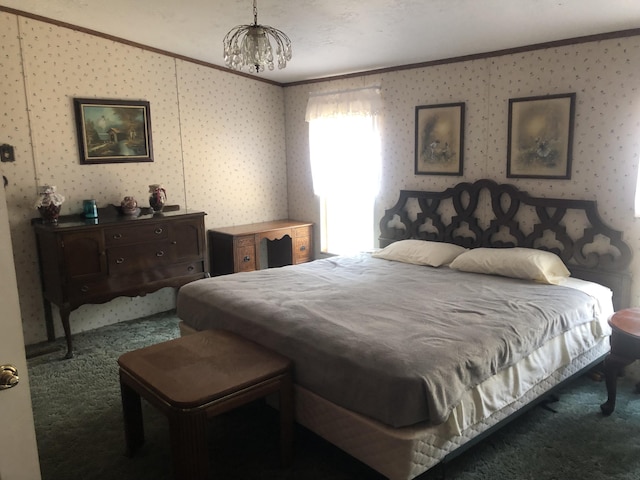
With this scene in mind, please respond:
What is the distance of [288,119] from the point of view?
5371 millimetres

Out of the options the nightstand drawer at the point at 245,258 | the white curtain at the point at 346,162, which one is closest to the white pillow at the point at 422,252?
the white curtain at the point at 346,162

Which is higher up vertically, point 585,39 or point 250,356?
point 585,39

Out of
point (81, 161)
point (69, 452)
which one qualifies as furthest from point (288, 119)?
point (69, 452)

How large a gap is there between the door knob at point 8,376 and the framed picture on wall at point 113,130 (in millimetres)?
3282

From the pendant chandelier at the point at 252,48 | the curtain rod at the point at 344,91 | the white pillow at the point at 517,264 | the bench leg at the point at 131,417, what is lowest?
the bench leg at the point at 131,417

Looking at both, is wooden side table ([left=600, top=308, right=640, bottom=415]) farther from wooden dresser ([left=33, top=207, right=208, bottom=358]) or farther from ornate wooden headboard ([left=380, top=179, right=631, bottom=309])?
wooden dresser ([left=33, top=207, right=208, bottom=358])

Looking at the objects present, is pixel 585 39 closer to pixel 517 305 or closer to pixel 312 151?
pixel 517 305

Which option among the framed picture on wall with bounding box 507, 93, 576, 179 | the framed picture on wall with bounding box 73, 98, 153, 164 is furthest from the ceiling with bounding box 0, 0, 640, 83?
the framed picture on wall with bounding box 73, 98, 153, 164

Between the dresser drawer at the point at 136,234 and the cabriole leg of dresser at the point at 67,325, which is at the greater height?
the dresser drawer at the point at 136,234

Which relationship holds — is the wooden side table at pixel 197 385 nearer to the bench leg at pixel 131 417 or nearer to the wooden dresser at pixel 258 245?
the bench leg at pixel 131 417

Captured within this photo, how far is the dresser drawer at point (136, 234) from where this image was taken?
3744 mm

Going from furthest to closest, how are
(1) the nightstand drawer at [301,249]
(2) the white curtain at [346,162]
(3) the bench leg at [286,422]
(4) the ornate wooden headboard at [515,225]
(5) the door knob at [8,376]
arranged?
(1) the nightstand drawer at [301,249] < (2) the white curtain at [346,162] < (4) the ornate wooden headboard at [515,225] < (3) the bench leg at [286,422] < (5) the door knob at [8,376]

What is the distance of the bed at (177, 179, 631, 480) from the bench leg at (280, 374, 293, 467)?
0.23 ft

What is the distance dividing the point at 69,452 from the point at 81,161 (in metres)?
2.40
